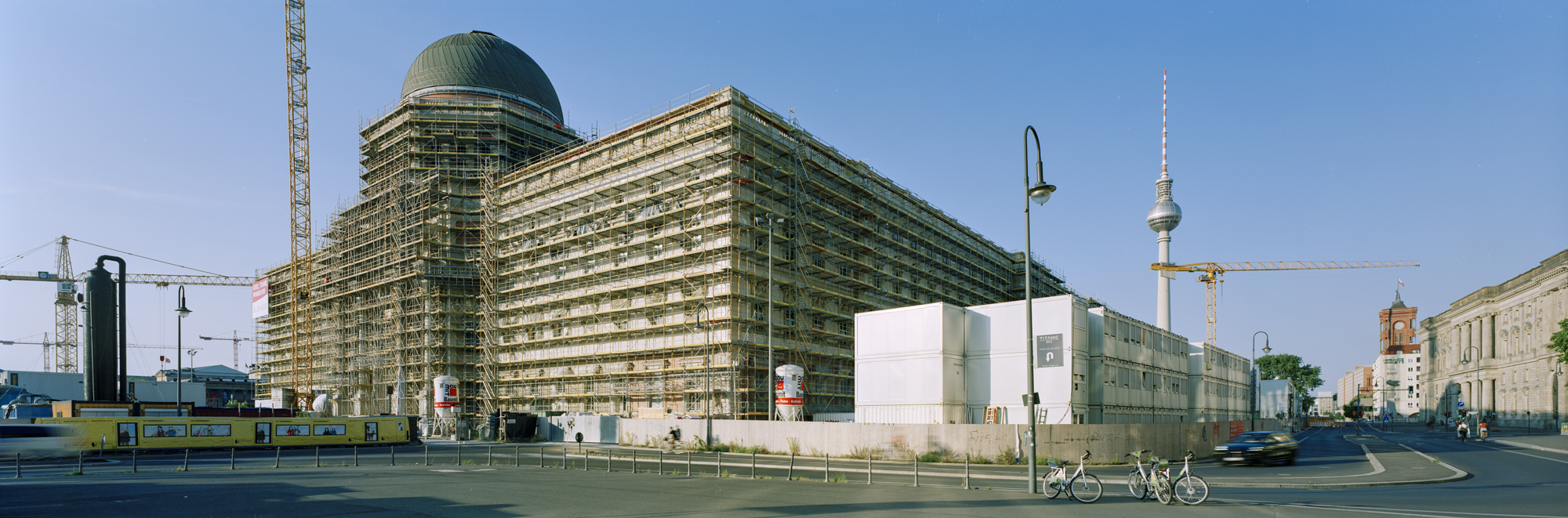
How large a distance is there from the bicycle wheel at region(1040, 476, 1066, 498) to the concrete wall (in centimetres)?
1227

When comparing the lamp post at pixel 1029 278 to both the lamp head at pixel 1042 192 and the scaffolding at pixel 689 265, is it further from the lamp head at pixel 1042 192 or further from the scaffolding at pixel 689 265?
the scaffolding at pixel 689 265

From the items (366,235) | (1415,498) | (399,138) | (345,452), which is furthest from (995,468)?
(366,235)

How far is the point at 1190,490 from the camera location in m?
16.0

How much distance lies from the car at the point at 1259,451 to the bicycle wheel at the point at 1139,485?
581 inches

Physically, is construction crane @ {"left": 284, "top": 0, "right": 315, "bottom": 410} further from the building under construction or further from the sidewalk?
the sidewalk

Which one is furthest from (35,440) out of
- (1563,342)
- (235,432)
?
(1563,342)

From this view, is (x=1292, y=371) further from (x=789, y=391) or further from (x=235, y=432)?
(x=235, y=432)

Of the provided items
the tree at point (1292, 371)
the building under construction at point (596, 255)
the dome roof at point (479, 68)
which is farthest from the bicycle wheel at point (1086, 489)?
the tree at point (1292, 371)

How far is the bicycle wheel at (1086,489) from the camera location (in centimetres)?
1658

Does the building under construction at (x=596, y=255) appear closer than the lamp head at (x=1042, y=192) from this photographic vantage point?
No

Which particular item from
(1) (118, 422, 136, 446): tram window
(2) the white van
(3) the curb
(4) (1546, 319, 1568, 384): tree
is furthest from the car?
(1) (118, 422, 136, 446): tram window

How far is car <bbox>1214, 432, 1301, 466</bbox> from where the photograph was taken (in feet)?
95.7

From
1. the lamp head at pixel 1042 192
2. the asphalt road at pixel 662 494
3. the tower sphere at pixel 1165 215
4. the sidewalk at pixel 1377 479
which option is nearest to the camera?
the asphalt road at pixel 662 494

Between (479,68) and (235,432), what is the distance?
35.2 metres
